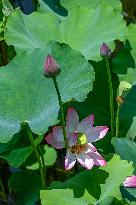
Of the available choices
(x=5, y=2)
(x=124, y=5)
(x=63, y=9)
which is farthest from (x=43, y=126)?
(x=124, y=5)

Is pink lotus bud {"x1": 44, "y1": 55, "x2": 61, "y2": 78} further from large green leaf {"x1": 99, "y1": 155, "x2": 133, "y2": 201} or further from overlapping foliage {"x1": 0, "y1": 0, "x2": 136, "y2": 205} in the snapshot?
large green leaf {"x1": 99, "y1": 155, "x2": 133, "y2": 201}

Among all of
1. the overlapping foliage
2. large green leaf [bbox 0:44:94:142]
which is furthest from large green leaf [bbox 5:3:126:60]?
→ large green leaf [bbox 0:44:94:142]

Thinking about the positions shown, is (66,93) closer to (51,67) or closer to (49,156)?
(51,67)

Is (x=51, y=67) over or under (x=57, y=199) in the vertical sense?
over

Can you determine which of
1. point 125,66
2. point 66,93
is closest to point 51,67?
point 66,93

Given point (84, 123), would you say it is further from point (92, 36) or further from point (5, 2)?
point (5, 2)

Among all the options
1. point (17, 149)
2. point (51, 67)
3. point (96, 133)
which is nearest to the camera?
point (51, 67)
